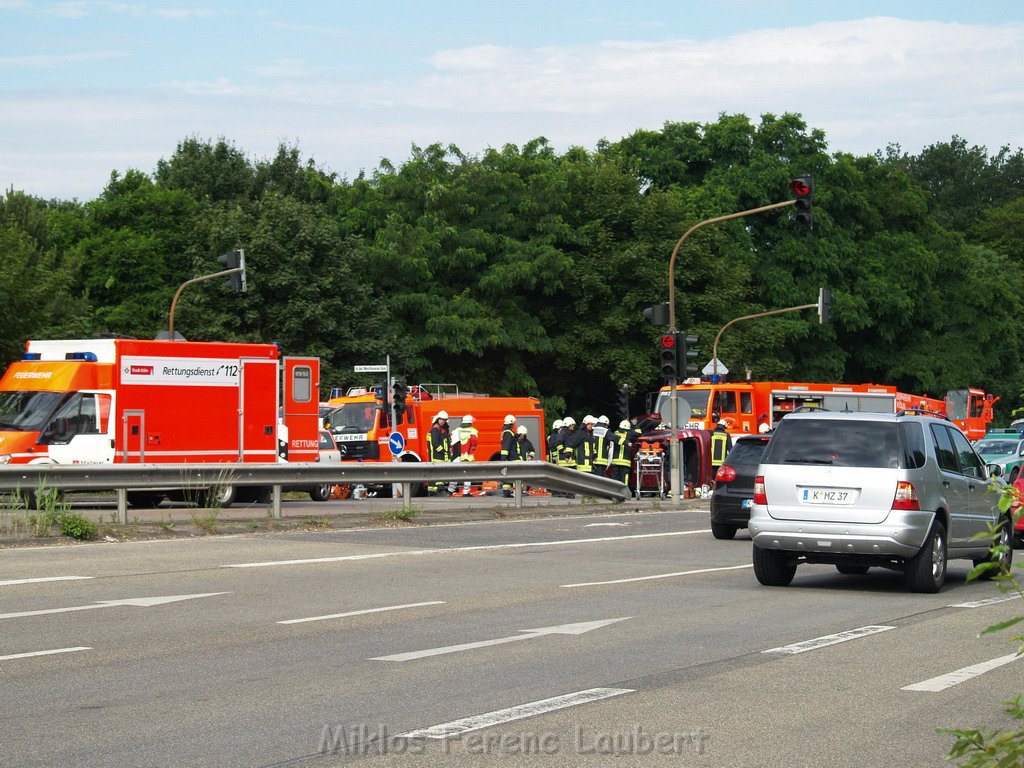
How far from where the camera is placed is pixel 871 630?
441 inches

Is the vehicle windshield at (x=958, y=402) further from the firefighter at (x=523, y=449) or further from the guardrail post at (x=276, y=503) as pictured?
the guardrail post at (x=276, y=503)

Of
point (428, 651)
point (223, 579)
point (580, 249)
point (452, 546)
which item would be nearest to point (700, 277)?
point (580, 249)

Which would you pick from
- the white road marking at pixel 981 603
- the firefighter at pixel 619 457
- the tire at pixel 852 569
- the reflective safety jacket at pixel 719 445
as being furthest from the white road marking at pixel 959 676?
the reflective safety jacket at pixel 719 445

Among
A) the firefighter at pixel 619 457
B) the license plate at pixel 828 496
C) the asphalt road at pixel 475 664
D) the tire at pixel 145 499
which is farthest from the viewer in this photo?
the firefighter at pixel 619 457

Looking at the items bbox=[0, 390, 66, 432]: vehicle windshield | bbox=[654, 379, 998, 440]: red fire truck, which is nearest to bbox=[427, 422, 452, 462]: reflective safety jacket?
bbox=[0, 390, 66, 432]: vehicle windshield

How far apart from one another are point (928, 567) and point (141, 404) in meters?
15.9

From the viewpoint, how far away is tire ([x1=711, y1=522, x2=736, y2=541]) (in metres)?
21.5

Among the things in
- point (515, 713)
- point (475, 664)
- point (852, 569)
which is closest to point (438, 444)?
point (852, 569)

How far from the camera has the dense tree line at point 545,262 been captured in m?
54.2

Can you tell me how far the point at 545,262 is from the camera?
57.4m

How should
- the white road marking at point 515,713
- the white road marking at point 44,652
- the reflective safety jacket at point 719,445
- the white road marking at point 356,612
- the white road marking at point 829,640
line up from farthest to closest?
the reflective safety jacket at point 719,445
the white road marking at point 356,612
the white road marking at point 829,640
the white road marking at point 44,652
the white road marking at point 515,713

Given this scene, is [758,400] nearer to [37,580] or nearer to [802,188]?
[802,188]

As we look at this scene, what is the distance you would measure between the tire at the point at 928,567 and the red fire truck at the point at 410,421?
2115 centimetres

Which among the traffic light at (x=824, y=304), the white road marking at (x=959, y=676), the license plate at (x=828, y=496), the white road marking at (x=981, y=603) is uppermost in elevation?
the traffic light at (x=824, y=304)
